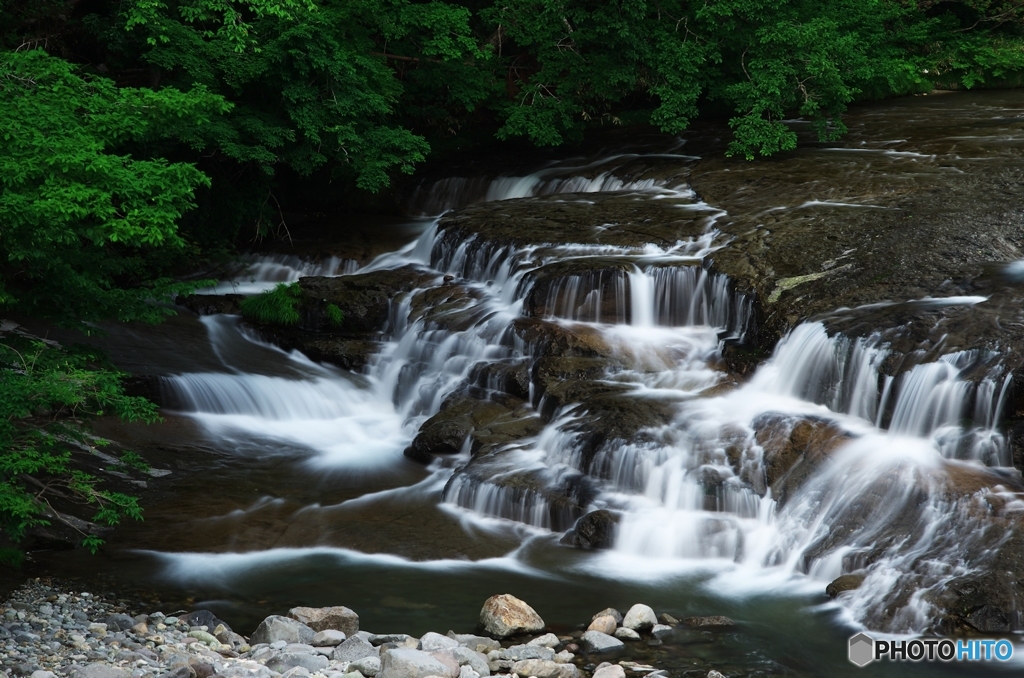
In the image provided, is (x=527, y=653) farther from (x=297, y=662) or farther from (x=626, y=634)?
(x=297, y=662)

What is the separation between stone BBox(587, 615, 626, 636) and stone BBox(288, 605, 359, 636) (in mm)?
1713

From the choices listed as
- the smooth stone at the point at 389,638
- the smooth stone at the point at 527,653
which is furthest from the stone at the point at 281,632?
the smooth stone at the point at 527,653

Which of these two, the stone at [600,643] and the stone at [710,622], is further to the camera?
the stone at [710,622]

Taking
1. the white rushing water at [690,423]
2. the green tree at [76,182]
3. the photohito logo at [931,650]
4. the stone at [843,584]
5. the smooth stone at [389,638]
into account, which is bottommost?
the smooth stone at [389,638]

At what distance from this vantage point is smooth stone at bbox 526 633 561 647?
680 centimetres

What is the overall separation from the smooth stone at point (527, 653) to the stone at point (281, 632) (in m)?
1.37

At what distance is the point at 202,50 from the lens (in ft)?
44.2

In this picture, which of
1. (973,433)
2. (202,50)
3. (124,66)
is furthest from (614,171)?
(973,433)

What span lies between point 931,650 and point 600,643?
229 cm

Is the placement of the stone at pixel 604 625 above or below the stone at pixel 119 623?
above

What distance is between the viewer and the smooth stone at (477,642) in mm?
6680

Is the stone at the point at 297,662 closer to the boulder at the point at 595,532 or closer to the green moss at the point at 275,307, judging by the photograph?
the boulder at the point at 595,532

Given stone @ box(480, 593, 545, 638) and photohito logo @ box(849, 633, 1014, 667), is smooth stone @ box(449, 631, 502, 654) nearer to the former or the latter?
stone @ box(480, 593, 545, 638)

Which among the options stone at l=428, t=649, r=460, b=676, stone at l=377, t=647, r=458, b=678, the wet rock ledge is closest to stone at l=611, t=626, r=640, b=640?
the wet rock ledge
